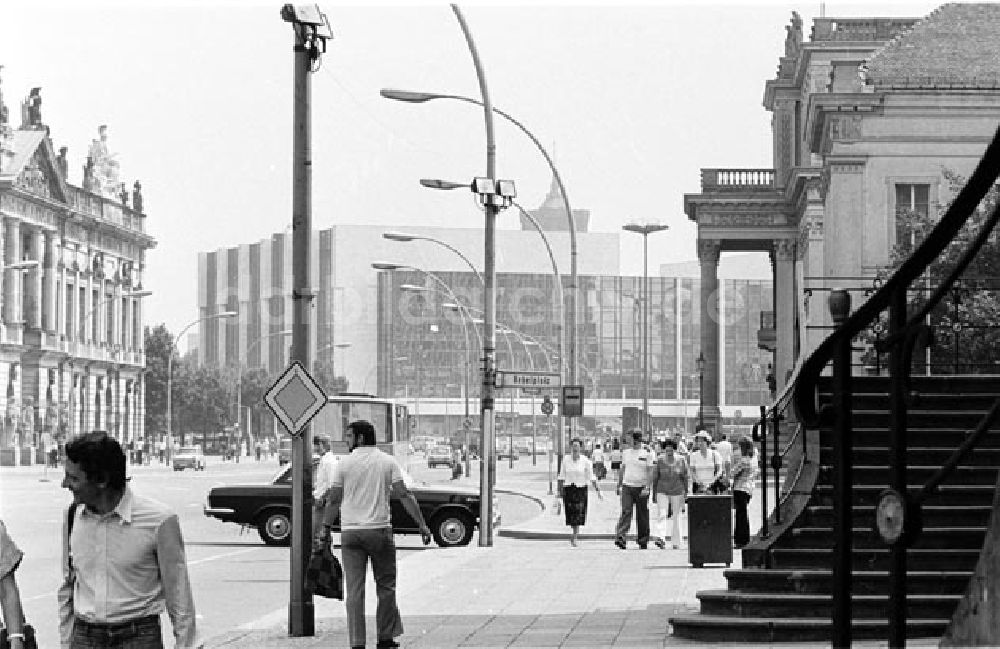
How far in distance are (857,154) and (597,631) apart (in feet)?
142

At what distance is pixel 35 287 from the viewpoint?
440 feet

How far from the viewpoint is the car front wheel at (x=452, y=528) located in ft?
106

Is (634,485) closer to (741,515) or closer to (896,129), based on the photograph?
(741,515)

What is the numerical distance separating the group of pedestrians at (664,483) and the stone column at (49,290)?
4220 inches

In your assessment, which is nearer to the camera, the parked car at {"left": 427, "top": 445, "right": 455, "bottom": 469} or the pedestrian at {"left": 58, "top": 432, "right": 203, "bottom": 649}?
the pedestrian at {"left": 58, "top": 432, "right": 203, "bottom": 649}

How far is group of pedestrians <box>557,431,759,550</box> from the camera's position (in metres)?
28.3

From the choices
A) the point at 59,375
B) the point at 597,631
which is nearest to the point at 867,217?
the point at 597,631

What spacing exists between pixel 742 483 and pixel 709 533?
3279 mm

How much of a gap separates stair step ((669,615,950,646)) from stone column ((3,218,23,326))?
381 ft

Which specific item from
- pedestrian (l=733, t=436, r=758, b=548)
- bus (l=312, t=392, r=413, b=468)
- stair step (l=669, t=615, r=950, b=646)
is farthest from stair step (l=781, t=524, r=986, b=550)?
bus (l=312, t=392, r=413, b=468)

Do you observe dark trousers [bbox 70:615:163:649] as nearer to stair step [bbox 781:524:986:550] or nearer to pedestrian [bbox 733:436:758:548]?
stair step [bbox 781:524:986:550]

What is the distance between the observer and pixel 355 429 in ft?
49.2

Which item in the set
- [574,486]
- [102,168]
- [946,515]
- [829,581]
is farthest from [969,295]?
[102,168]

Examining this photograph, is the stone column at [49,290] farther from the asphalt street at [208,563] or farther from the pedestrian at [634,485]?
the pedestrian at [634,485]
